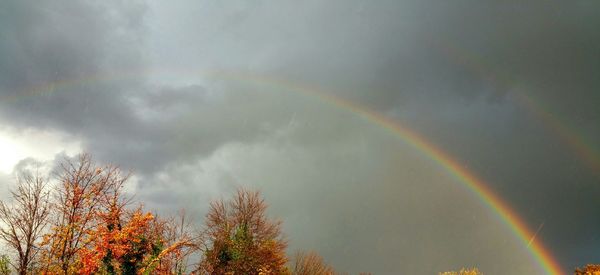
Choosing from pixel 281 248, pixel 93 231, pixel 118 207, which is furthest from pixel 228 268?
pixel 93 231

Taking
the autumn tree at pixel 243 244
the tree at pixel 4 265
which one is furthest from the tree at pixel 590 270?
the tree at pixel 4 265

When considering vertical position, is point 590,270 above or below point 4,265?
above

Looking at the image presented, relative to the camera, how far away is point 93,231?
2505cm

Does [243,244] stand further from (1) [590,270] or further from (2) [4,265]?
(1) [590,270]

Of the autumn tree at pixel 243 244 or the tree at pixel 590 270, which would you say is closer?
the autumn tree at pixel 243 244

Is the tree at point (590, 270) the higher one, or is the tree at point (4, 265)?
the tree at point (590, 270)

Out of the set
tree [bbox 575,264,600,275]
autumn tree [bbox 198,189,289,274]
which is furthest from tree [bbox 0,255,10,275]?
tree [bbox 575,264,600,275]

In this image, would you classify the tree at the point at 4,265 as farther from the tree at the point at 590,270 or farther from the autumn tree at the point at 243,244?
the tree at the point at 590,270

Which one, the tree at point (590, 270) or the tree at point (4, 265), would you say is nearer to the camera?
the tree at point (4, 265)

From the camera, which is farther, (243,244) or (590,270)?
(590,270)

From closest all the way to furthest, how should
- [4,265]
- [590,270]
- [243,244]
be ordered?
[4,265] → [243,244] → [590,270]

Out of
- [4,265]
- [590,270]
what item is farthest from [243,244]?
[590,270]

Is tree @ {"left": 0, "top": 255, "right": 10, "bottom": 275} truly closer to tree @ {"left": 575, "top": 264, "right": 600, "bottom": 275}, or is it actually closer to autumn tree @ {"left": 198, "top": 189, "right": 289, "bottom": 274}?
autumn tree @ {"left": 198, "top": 189, "right": 289, "bottom": 274}

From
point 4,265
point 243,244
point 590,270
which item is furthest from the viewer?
point 590,270
